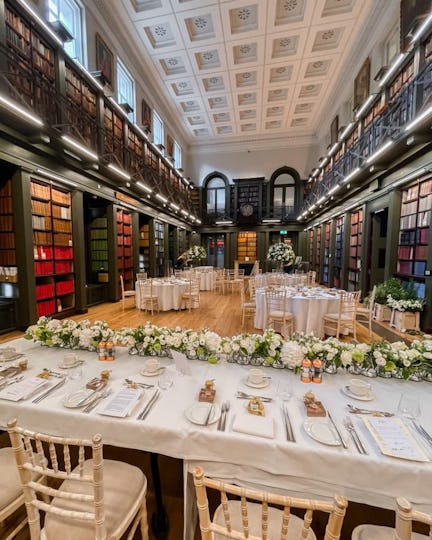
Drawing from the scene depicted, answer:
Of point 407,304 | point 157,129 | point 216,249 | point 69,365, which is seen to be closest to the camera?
point 69,365

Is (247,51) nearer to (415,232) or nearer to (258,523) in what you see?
(415,232)

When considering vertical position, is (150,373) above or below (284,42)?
below

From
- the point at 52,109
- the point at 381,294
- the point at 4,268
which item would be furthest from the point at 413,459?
the point at 52,109

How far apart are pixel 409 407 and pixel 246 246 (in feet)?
47.0

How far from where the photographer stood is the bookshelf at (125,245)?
8.01 m

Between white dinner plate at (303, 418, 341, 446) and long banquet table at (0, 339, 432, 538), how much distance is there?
2cm

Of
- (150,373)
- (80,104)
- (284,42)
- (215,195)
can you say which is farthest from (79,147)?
(215,195)

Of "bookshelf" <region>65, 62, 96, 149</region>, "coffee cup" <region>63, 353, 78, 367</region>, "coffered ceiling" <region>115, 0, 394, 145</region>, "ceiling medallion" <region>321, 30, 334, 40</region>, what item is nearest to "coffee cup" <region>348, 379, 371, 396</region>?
"coffee cup" <region>63, 353, 78, 367</region>

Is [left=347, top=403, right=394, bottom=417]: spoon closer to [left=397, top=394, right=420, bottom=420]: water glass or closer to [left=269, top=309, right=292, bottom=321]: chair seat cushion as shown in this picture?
[left=397, top=394, right=420, bottom=420]: water glass

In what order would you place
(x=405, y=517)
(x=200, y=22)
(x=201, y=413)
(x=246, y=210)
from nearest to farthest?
(x=405, y=517) → (x=201, y=413) → (x=200, y=22) → (x=246, y=210)

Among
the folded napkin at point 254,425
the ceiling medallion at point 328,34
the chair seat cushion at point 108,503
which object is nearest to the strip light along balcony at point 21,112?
the chair seat cushion at point 108,503

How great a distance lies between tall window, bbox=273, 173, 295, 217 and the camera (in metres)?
15.1

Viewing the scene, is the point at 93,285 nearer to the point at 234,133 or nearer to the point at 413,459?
the point at 413,459

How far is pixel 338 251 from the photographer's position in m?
9.95
